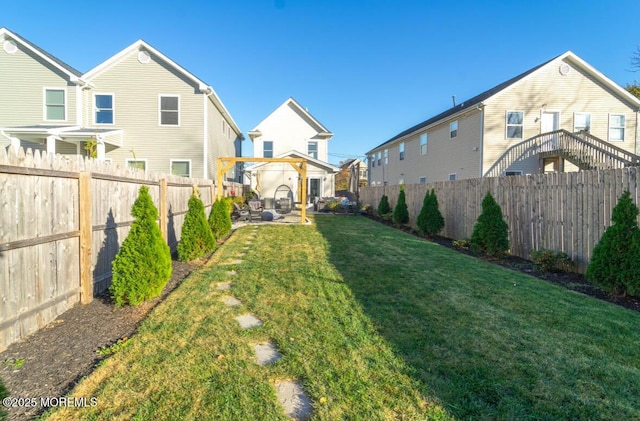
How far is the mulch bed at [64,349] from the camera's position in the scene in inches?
99.4

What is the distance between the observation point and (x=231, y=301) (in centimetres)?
453

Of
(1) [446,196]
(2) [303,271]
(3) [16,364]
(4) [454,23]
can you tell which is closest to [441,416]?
(3) [16,364]

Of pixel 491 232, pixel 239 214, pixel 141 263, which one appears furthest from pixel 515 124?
pixel 141 263

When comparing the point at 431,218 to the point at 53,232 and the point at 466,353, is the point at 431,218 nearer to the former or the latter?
the point at 466,353

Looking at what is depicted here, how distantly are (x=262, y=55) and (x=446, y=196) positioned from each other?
1236 centimetres

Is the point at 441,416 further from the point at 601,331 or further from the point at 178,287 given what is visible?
the point at 178,287

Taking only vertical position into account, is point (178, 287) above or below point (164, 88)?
below

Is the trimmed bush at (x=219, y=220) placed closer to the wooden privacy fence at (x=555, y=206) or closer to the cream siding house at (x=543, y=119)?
the wooden privacy fence at (x=555, y=206)

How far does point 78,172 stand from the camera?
413 centimetres

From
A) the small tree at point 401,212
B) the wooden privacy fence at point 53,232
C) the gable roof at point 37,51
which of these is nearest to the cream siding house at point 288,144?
the small tree at point 401,212

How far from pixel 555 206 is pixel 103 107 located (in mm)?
16298

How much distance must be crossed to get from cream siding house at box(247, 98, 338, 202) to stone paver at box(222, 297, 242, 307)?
1819 cm

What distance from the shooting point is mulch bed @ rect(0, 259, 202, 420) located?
99.4 inches

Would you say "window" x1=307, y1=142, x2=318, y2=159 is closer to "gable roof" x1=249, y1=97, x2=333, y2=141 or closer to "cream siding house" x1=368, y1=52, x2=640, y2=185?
"gable roof" x1=249, y1=97, x2=333, y2=141
